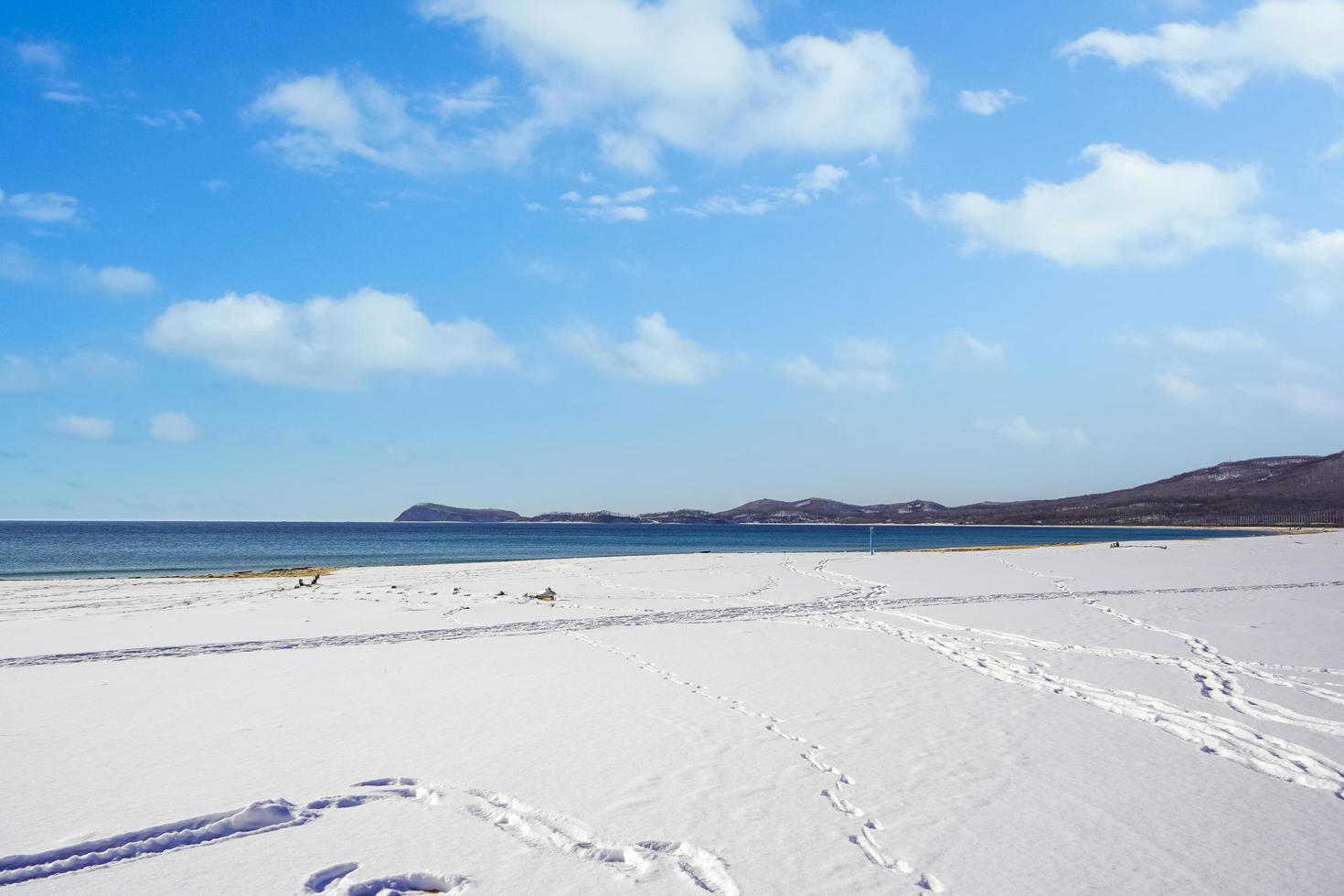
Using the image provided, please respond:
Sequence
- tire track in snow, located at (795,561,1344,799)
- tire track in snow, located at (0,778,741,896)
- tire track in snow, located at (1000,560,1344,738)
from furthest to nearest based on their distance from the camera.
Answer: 1. tire track in snow, located at (1000,560,1344,738)
2. tire track in snow, located at (795,561,1344,799)
3. tire track in snow, located at (0,778,741,896)

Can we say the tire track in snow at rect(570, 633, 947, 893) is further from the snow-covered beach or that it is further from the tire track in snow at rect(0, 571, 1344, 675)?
the tire track in snow at rect(0, 571, 1344, 675)

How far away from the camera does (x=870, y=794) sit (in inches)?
217

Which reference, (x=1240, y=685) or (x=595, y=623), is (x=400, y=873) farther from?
(x=595, y=623)

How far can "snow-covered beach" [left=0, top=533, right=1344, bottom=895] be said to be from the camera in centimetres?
441

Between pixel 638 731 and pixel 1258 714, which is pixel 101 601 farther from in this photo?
pixel 1258 714

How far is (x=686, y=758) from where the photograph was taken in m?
6.41

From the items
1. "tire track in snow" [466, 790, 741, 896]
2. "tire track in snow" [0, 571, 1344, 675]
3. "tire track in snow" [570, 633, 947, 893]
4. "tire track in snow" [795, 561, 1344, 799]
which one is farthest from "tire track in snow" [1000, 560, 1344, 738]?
"tire track in snow" [466, 790, 741, 896]

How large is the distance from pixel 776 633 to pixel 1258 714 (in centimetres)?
750

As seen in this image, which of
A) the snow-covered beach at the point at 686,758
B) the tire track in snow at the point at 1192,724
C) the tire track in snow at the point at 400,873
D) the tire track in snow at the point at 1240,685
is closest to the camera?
the tire track in snow at the point at 400,873

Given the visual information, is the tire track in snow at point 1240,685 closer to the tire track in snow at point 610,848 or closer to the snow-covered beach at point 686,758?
the snow-covered beach at point 686,758

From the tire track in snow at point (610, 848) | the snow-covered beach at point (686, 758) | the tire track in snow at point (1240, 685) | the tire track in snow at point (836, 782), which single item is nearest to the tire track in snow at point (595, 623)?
the snow-covered beach at point (686, 758)

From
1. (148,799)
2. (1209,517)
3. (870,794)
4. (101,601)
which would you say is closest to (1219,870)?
(870,794)

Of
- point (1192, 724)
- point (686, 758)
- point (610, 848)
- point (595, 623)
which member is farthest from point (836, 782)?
point (595, 623)

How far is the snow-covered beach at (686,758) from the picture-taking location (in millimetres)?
4414
